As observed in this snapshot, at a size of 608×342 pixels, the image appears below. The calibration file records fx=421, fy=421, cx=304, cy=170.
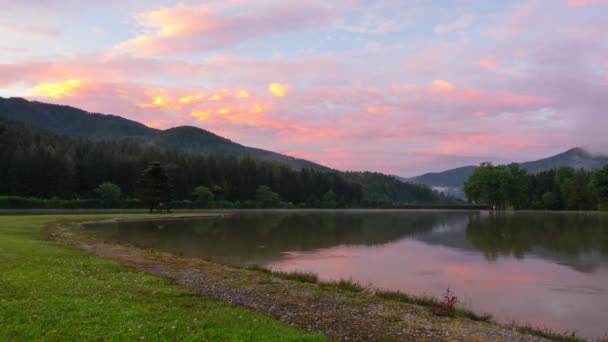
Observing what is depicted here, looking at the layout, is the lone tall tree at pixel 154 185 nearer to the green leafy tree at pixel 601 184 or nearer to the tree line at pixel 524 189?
the green leafy tree at pixel 601 184

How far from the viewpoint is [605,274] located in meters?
23.5

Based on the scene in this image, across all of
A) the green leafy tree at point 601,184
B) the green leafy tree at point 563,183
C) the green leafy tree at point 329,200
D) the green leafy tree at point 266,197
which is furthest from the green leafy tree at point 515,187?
the green leafy tree at point 266,197

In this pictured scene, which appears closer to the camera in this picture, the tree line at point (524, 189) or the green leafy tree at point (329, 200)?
the tree line at point (524, 189)

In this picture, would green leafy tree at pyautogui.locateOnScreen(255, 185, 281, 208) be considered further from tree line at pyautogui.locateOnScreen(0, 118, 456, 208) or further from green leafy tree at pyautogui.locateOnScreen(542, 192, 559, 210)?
green leafy tree at pyautogui.locateOnScreen(542, 192, 559, 210)

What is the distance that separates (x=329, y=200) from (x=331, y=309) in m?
175

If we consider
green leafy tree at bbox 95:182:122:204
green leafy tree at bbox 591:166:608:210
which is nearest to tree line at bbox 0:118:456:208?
green leafy tree at bbox 95:182:122:204

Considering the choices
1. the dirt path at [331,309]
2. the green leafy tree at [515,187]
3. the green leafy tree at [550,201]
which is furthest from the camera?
the green leafy tree at [550,201]

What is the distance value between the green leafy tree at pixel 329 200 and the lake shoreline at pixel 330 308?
542 feet

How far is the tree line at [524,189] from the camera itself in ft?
453

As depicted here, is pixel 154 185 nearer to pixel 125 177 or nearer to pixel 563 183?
pixel 125 177

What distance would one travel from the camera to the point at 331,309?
13.9 meters

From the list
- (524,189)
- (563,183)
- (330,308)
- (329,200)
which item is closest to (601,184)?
(524,189)

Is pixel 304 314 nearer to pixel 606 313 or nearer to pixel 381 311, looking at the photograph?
pixel 381 311

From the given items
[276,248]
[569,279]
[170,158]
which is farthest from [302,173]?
[569,279]
